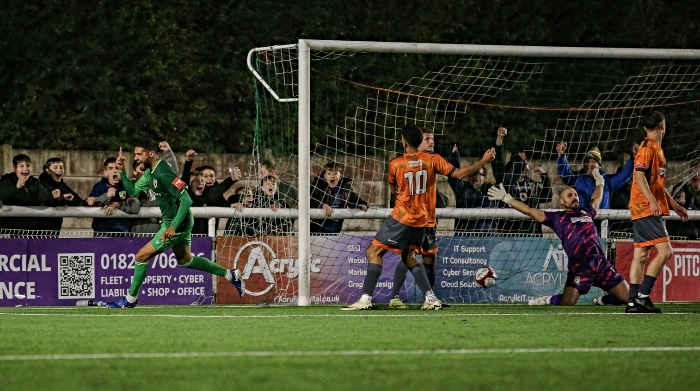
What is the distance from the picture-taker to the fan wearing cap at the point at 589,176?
1515cm

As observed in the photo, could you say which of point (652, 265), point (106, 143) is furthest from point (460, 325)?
point (106, 143)

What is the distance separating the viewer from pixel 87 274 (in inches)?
555

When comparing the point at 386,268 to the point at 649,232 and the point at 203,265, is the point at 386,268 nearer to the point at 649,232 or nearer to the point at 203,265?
the point at 203,265

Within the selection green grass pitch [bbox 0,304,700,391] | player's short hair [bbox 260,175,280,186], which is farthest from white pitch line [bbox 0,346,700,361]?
player's short hair [bbox 260,175,280,186]

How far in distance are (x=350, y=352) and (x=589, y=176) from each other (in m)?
9.18

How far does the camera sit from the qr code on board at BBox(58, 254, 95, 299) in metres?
14.0

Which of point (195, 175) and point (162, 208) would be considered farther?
point (195, 175)

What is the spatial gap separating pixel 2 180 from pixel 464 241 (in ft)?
18.4

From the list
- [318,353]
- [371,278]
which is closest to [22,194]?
[371,278]

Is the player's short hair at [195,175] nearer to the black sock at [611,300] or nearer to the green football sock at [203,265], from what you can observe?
the green football sock at [203,265]

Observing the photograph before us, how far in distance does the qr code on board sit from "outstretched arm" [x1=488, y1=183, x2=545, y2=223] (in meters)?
4.87

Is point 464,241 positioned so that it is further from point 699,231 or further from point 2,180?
point 2,180

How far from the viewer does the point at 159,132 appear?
87.8ft

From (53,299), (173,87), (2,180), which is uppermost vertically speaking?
(173,87)
